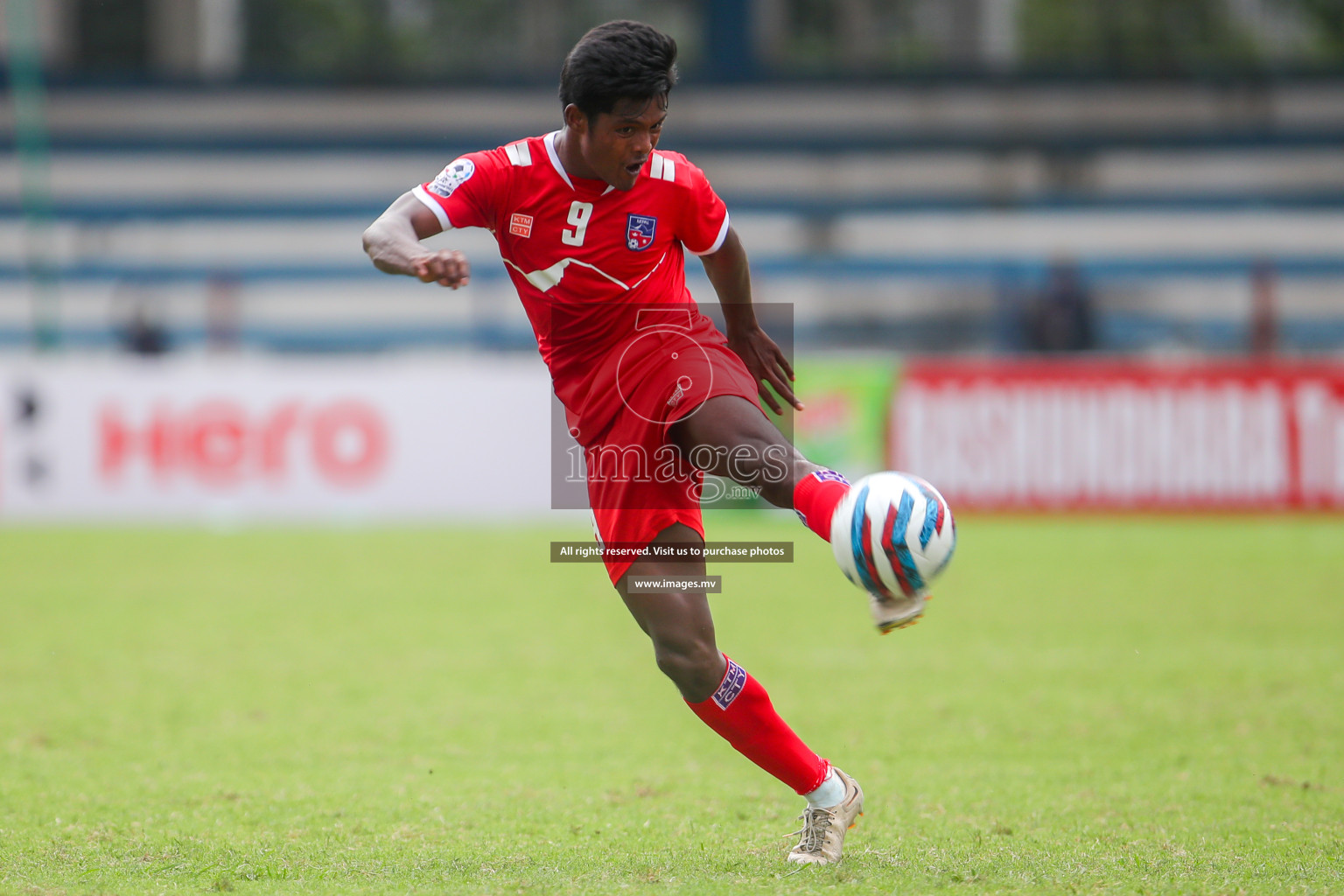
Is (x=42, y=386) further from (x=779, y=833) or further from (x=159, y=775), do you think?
(x=779, y=833)

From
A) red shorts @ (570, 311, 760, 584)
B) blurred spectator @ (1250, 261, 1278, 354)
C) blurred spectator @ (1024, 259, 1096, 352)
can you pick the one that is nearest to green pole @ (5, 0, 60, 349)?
blurred spectator @ (1024, 259, 1096, 352)

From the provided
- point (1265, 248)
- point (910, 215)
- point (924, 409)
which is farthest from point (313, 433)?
point (1265, 248)

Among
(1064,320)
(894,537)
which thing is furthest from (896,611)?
(1064,320)

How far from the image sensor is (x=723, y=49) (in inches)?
950

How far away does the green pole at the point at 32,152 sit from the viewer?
2133 cm

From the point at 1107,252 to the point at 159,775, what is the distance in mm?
19551

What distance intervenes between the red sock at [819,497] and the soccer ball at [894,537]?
6cm

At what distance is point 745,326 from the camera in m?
4.72

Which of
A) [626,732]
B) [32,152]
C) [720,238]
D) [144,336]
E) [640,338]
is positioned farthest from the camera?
[32,152]

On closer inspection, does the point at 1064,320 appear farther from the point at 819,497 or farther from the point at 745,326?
the point at 819,497

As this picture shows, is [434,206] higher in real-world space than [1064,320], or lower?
higher

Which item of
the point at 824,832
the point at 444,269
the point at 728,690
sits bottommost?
the point at 824,832

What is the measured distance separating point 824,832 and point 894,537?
1.06 m

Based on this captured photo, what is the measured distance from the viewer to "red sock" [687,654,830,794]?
4164 mm
